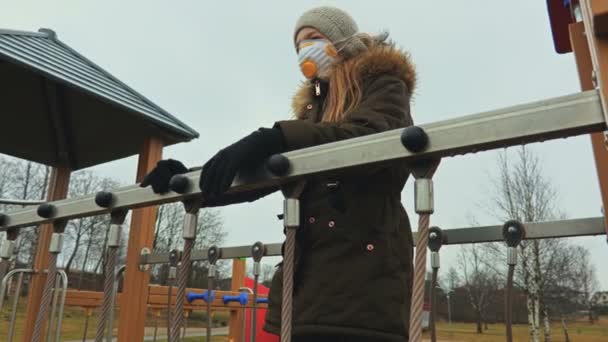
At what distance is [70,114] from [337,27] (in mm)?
2644

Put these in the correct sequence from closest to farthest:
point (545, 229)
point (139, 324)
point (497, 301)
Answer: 1. point (545, 229)
2. point (139, 324)
3. point (497, 301)

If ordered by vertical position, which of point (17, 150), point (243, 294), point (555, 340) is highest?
point (17, 150)

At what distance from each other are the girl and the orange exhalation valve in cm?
12

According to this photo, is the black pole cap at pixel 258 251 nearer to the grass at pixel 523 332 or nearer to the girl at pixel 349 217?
the girl at pixel 349 217

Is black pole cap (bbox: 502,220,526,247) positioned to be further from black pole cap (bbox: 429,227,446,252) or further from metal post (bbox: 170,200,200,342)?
metal post (bbox: 170,200,200,342)

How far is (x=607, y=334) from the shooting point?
45.3 feet

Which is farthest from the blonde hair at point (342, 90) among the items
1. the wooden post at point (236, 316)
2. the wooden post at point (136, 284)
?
the wooden post at point (236, 316)

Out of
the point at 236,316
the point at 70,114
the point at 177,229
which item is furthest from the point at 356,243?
the point at 177,229

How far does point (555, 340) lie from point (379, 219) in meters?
17.6

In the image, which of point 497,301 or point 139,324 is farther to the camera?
point 497,301

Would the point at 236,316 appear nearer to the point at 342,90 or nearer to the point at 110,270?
the point at 110,270

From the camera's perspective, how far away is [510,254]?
1305 mm

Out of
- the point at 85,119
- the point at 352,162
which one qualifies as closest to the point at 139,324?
the point at 85,119

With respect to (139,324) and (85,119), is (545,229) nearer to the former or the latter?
(139,324)
